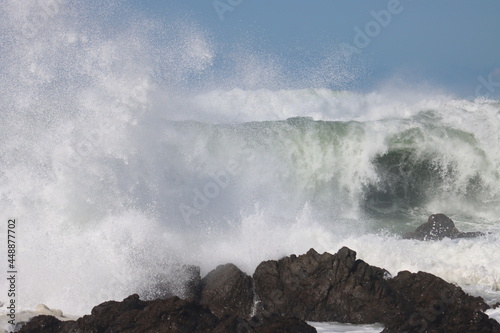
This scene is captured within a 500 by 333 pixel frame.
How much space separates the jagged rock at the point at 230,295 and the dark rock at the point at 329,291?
0.17 meters

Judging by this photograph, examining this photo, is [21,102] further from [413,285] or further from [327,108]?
[327,108]

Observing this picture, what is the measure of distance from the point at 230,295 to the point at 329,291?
1382 mm

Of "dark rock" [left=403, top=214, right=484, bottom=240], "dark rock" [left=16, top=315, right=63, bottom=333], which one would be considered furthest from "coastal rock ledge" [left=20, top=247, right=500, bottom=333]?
"dark rock" [left=403, top=214, right=484, bottom=240]

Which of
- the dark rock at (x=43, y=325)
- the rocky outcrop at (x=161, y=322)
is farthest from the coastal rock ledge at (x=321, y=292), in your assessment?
the dark rock at (x=43, y=325)

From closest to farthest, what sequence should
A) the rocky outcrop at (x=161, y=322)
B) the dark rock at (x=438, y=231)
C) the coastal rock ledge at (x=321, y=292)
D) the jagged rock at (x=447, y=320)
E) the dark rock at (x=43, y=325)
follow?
1. the jagged rock at (x=447, y=320)
2. the rocky outcrop at (x=161, y=322)
3. the dark rock at (x=43, y=325)
4. the coastal rock ledge at (x=321, y=292)
5. the dark rock at (x=438, y=231)

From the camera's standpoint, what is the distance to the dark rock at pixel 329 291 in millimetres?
7867

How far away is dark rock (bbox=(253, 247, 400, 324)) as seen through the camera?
787 centimetres

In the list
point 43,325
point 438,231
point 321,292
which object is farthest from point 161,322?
point 438,231

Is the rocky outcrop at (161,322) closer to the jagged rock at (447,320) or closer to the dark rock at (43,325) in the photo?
the dark rock at (43,325)

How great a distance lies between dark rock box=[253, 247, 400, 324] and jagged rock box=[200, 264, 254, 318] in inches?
6.8

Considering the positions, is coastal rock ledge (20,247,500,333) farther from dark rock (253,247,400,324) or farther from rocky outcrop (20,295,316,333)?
rocky outcrop (20,295,316,333)

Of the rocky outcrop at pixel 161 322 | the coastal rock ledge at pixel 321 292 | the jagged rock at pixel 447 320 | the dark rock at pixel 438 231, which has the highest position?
the dark rock at pixel 438 231

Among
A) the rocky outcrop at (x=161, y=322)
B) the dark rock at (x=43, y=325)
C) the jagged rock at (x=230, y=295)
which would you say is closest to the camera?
the rocky outcrop at (x=161, y=322)

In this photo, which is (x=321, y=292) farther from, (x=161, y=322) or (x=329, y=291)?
(x=161, y=322)
